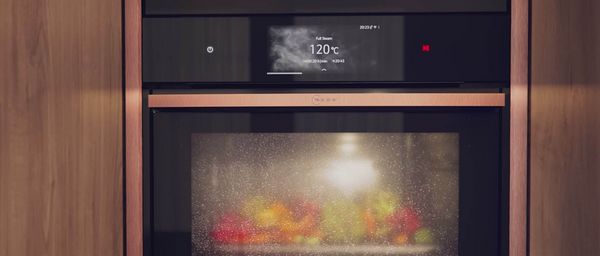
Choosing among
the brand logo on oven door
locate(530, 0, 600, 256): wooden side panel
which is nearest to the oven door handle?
the brand logo on oven door

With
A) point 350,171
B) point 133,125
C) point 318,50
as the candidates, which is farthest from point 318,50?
point 133,125

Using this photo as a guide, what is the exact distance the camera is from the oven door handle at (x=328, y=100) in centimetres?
121

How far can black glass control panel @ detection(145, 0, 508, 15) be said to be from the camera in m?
1.22

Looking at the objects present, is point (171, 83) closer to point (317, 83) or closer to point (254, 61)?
point (254, 61)

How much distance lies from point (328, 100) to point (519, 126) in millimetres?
373

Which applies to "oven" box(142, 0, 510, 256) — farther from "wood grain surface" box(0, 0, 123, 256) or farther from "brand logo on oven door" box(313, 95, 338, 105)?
"wood grain surface" box(0, 0, 123, 256)

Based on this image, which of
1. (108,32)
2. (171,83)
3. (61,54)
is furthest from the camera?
(171,83)

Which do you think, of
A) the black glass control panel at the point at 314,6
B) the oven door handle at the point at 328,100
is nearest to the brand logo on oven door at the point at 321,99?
the oven door handle at the point at 328,100

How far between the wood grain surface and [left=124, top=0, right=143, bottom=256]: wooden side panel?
25 mm

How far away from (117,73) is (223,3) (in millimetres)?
245

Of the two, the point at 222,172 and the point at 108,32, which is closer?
the point at 108,32

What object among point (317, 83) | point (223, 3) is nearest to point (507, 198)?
point (317, 83)

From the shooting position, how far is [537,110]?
117cm

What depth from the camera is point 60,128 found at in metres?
0.92
